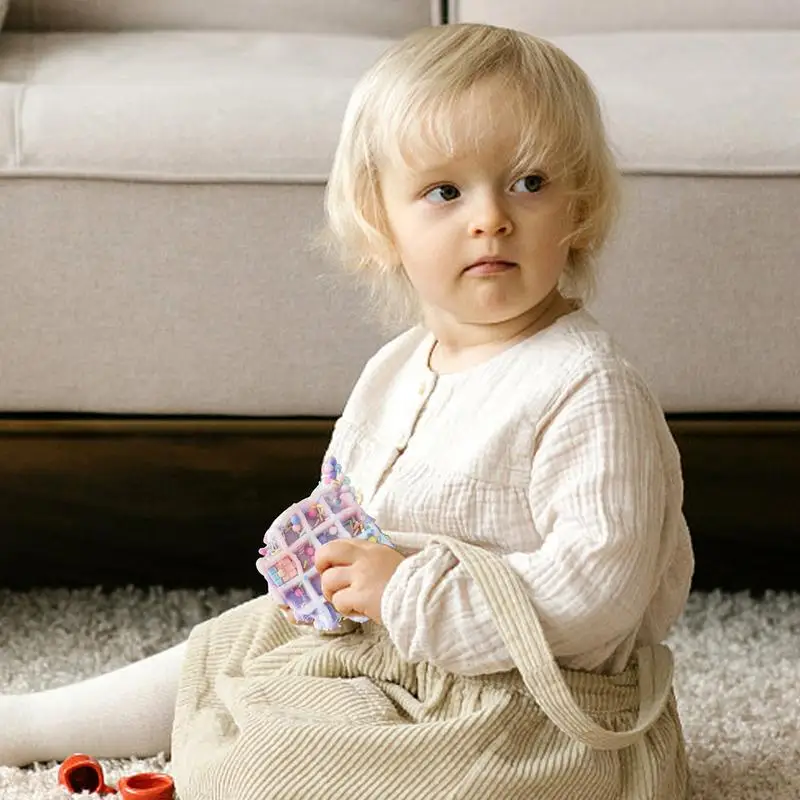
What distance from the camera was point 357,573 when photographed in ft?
3.24

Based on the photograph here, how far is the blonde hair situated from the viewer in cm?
98

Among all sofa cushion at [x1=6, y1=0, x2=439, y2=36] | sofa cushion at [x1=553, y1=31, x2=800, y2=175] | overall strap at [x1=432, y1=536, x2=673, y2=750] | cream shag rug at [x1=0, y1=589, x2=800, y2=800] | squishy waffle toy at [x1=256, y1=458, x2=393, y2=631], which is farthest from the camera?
sofa cushion at [x1=6, y1=0, x2=439, y2=36]

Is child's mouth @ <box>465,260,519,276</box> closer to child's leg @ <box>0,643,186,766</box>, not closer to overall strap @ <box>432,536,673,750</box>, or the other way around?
overall strap @ <box>432,536,673,750</box>

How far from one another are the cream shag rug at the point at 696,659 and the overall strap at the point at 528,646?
24 cm

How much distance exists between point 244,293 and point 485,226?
437mm

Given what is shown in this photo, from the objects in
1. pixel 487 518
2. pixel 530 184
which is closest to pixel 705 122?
pixel 530 184

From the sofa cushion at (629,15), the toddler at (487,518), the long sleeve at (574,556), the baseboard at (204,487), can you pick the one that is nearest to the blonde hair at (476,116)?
the toddler at (487,518)

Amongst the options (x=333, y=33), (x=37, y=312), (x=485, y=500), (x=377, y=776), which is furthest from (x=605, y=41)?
(x=377, y=776)

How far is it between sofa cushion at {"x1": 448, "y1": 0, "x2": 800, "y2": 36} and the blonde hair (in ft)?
2.66

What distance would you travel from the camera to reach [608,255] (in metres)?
1.35

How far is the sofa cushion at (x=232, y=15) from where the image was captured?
5.94 ft

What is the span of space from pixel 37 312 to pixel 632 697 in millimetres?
637

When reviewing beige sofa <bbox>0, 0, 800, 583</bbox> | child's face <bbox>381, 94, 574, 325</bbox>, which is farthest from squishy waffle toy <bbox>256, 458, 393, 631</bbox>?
beige sofa <bbox>0, 0, 800, 583</bbox>

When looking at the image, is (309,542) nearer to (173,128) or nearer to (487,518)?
(487,518)
